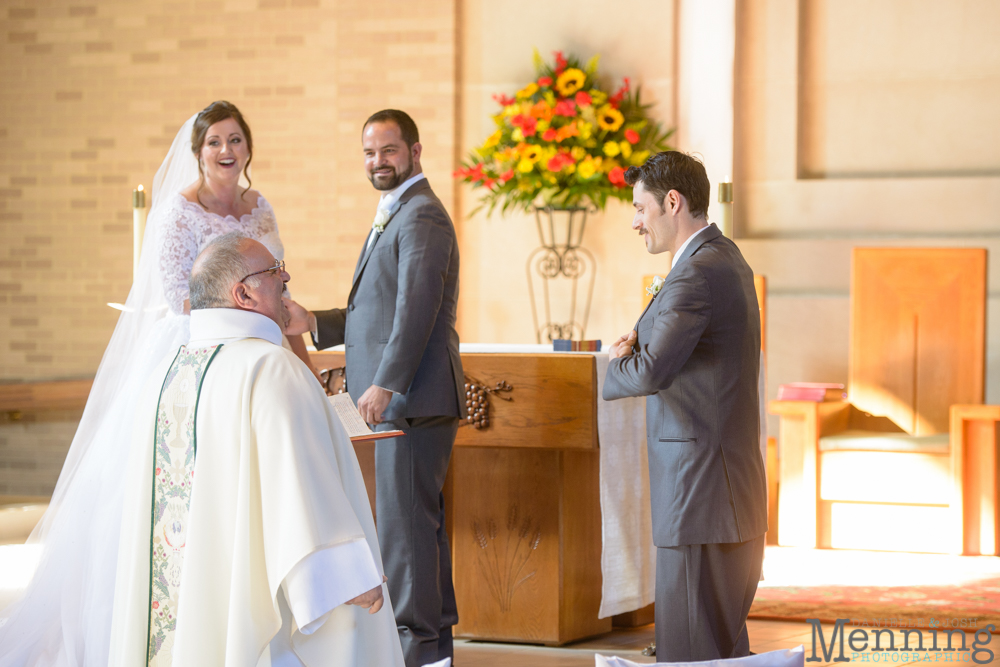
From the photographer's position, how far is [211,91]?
679 cm

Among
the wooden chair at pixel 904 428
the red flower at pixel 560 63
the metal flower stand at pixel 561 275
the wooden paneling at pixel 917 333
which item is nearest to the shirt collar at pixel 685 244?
the wooden chair at pixel 904 428

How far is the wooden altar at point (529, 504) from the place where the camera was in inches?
138

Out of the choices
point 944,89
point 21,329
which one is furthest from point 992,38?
point 21,329

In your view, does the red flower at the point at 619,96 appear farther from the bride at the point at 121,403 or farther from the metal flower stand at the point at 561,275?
the bride at the point at 121,403

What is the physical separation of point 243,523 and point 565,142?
429 cm

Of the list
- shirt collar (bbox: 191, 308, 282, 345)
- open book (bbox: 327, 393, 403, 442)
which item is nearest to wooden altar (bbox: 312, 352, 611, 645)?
open book (bbox: 327, 393, 403, 442)

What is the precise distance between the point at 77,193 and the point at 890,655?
5.77m

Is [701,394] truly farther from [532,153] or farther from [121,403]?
[532,153]

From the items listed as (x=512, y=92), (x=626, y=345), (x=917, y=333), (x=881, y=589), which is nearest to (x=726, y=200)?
(x=626, y=345)

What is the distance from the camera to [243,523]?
1896mm

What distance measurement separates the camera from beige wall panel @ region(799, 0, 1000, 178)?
19.7ft

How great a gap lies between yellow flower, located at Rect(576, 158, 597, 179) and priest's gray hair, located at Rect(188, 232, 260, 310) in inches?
154

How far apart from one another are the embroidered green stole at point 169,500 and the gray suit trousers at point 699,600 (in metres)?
1.18

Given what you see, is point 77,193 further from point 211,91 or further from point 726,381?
point 726,381
